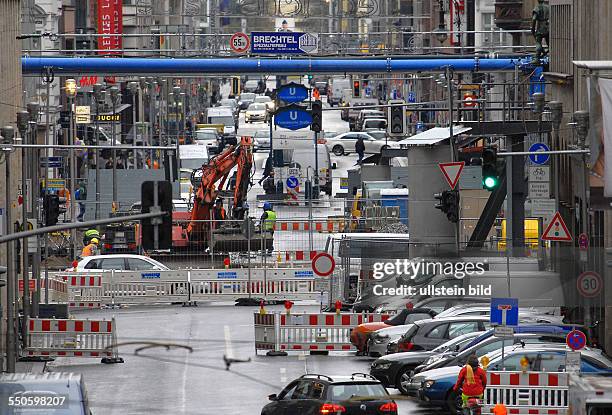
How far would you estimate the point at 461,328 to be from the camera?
108ft

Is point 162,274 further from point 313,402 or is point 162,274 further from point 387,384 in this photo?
point 313,402

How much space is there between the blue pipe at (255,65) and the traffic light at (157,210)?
4493 cm

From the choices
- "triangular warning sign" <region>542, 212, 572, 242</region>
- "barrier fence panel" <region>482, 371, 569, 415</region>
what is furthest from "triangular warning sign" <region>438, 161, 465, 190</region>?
"barrier fence panel" <region>482, 371, 569, 415</region>

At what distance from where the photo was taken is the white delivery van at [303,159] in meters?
80.6

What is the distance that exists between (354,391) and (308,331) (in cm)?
1164

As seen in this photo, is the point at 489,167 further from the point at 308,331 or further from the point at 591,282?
the point at 308,331

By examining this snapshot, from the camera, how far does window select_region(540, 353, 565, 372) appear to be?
28.1 metres

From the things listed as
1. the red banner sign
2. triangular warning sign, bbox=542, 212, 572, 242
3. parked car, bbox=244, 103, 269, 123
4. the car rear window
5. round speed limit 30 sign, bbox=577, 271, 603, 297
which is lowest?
the car rear window

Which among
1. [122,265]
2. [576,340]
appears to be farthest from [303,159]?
[576,340]

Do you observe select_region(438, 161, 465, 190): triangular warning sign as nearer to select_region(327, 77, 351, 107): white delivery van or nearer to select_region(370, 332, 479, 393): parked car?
select_region(370, 332, 479, 393): parked car

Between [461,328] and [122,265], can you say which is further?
[122,265]

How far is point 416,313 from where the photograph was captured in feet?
119

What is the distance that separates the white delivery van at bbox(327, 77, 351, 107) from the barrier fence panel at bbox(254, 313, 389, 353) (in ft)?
354

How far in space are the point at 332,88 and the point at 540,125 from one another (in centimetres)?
10889
